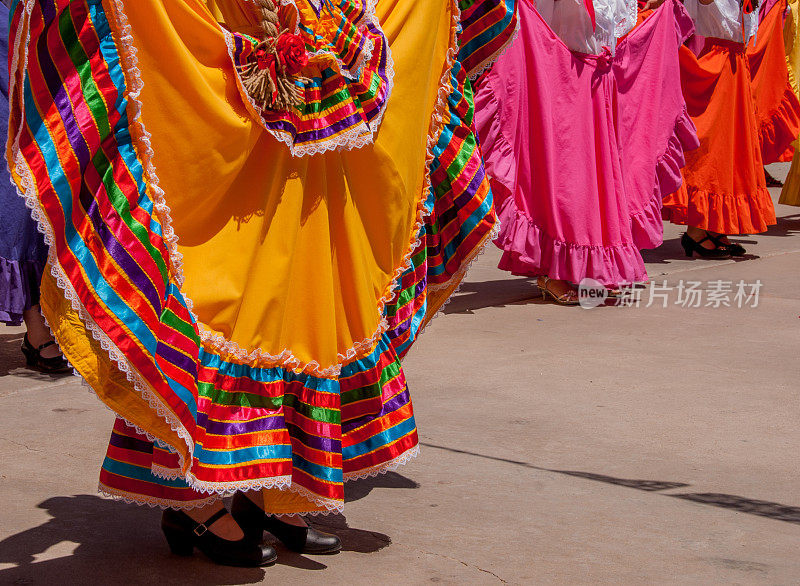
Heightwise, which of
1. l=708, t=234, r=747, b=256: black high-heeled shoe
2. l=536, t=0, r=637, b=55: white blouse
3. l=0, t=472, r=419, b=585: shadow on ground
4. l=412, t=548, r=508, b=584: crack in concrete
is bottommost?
l=412, t=548, r=508, b=584: crack in concrete

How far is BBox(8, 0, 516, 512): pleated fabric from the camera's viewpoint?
256 cm

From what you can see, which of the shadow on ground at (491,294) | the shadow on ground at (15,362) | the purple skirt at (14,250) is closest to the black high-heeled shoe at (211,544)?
the shadow on ground at (15,362)

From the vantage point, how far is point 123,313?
8.48ft

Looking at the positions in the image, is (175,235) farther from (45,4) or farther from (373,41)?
(373,41)

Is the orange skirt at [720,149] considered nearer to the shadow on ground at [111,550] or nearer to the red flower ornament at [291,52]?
the shadow on ground at [111,550]

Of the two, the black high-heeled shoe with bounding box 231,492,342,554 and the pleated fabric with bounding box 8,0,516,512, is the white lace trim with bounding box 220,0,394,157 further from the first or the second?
the black high-heeled shoe with bounding box 231,492,342,554

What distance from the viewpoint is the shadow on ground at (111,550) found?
2.86 m

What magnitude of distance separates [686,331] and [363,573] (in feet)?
11.1

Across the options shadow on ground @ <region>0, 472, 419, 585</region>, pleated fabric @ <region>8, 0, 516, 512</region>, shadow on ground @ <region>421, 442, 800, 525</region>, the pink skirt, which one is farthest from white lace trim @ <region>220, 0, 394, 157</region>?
the pink skirt

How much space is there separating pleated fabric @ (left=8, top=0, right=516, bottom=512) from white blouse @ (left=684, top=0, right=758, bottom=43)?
513 centimetres

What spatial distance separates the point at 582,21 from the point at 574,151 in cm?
72

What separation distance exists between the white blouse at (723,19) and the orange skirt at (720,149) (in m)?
0.08

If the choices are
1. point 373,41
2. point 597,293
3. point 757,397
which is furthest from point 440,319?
point 373,41

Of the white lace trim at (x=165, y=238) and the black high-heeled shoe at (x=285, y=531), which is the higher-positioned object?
the white lace trim at (x=165, y=238)
